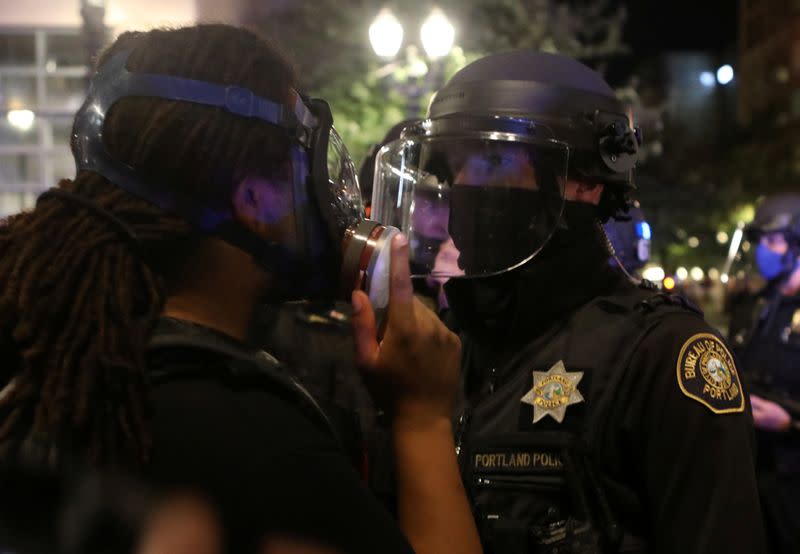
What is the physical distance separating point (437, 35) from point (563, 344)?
7129 mm

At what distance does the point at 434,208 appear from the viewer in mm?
2584

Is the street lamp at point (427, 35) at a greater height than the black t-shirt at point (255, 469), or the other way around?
the street lamp at point (427, 35)

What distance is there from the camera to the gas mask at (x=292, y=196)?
1333 millimetres

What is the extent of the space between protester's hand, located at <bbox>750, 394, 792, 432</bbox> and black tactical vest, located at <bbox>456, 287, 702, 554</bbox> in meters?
2.87

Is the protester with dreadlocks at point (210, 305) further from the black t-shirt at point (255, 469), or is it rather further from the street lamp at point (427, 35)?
the street lamp at point (427, 35)

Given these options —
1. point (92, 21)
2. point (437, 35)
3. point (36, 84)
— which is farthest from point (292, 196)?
point (36, 84)

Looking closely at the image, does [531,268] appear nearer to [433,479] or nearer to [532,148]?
[532,148]

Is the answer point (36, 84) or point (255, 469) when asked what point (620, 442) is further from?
point (36, 84)

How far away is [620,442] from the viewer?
6.60 feet

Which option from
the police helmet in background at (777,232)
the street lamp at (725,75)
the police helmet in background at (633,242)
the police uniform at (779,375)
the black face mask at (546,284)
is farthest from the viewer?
the street lamp at (725,75)

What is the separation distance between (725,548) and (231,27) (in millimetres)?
1405

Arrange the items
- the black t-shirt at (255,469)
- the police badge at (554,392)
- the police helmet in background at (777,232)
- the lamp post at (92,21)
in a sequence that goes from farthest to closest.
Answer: the lamp post at (92,21) → the police helmet in background at (777,232) → the police badge at (554,392) → the black t-shirt at (255,469)

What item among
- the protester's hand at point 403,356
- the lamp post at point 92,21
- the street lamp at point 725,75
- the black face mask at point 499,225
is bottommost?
the protester's hand at point 403,356

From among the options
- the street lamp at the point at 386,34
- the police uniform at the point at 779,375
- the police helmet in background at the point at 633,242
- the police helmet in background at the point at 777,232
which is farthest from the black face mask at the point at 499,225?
the street lamp at the point at 386,34
